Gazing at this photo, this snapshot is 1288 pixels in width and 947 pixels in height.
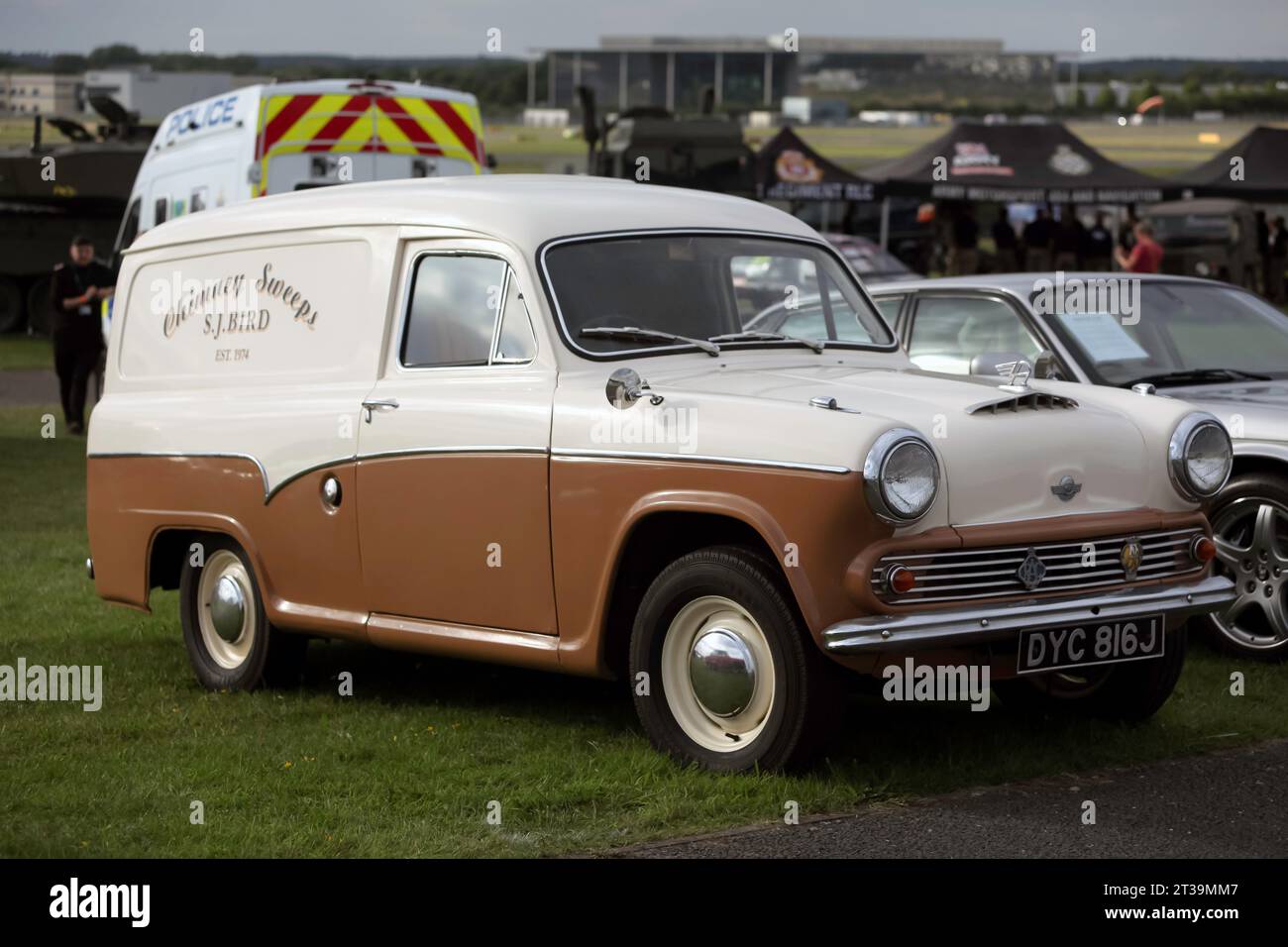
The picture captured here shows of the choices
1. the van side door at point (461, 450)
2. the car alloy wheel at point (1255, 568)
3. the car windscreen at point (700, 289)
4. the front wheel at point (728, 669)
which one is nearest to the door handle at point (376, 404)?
the van side door at point (461, 450)

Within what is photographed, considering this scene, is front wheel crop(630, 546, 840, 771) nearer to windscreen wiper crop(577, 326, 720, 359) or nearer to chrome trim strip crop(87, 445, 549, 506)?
chrome trim strip crop(87, 445, 549, 506)

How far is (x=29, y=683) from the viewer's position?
7598 mm

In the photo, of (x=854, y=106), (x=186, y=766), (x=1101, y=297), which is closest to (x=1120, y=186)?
(x=1101, y=297)

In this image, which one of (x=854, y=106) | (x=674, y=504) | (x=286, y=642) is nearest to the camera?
(x=674, y=504)

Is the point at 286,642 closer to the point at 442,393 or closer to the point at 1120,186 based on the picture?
the point at 442,393

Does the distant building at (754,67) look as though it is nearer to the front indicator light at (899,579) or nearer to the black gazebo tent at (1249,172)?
the black gazebo tent at (1249,172)

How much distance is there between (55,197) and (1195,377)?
26722 millimetres

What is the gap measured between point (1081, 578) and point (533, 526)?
1807 mm

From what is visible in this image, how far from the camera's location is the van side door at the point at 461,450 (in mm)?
6297

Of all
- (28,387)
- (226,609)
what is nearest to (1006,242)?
(28,387)

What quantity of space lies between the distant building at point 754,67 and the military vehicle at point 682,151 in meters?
128

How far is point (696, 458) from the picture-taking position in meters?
5.77

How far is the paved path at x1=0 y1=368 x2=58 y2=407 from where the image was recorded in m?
21.5

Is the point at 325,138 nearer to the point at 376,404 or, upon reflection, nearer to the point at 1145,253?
the point at 376,404
